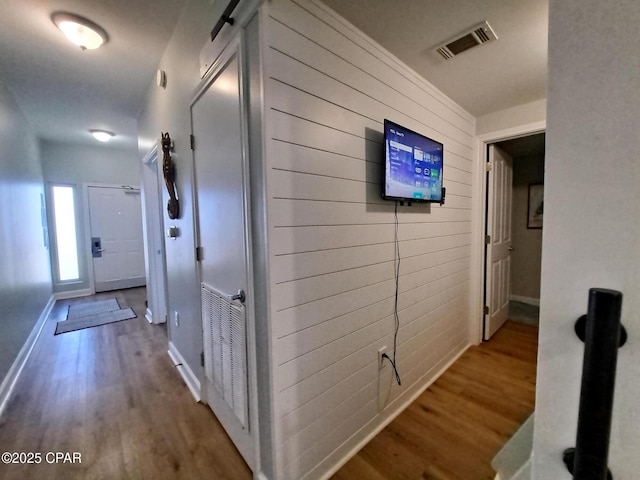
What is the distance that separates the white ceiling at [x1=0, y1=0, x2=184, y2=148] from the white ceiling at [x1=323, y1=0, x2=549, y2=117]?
4.38ft

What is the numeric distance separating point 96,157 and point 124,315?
10.9ft

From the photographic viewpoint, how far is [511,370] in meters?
2.47

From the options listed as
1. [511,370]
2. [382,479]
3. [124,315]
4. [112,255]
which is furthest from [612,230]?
[112,255]

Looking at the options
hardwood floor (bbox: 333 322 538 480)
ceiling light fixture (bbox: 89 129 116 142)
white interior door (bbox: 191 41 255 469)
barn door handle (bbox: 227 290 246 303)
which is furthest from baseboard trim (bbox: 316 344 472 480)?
ceiling light fixture (bbox: 89 129 116 142)

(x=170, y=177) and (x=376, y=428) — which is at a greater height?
(x=170, y=177)

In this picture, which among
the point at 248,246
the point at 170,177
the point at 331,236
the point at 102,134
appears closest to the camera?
the point at 248,246

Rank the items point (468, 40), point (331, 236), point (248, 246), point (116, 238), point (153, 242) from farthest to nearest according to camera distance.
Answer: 1. point (116, 238)
2. point (153, 242)
3. point (468, 40)
4. point (331, 236)
5. point (248, 246)

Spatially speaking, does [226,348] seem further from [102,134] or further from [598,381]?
[102,134]

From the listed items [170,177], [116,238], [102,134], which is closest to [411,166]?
[170,177]

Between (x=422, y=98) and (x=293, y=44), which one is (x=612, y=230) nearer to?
(x=293, y=44)

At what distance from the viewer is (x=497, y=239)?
10.2 ft

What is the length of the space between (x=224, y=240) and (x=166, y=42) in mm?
1829

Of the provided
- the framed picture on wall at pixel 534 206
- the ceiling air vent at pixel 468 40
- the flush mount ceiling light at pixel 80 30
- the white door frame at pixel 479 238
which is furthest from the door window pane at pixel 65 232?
the framed picture on wall at pixel 534 206

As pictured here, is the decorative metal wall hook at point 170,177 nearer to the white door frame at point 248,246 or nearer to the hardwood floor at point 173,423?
the white door frame at point 248,246
